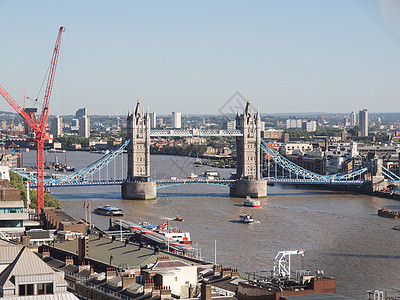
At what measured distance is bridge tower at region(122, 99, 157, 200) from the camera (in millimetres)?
54156

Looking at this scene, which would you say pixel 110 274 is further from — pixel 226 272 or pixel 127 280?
pixel 226 272

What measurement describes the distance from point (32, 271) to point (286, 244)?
885 inches

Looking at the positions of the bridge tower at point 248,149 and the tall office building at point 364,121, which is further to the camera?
the tall office building at point 364,121

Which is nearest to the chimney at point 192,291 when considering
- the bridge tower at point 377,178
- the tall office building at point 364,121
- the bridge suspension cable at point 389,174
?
the bridge tower at point 377,178

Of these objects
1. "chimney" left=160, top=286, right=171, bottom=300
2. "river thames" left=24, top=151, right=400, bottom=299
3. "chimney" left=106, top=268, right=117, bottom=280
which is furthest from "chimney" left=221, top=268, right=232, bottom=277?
"river thames" left=24, top=151, right=400, bottom=299

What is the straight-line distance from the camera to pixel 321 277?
47.3 feet

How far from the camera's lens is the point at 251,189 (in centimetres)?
5641

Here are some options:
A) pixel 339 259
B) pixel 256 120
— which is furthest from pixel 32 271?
pixel 256 120

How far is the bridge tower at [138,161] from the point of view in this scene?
178 feet

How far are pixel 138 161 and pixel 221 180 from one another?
549 centimetres

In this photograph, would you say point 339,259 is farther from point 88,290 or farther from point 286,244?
point 88,290

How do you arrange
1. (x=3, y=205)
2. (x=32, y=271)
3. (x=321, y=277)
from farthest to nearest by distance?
(x=3, y=205) < (x=321, y=277) < (x=32, y=271)

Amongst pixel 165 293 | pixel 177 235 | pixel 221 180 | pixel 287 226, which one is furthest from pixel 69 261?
pixel 221 180

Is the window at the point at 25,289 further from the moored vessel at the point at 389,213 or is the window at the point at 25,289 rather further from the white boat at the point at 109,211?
the moored vessel at the point at 389,213
